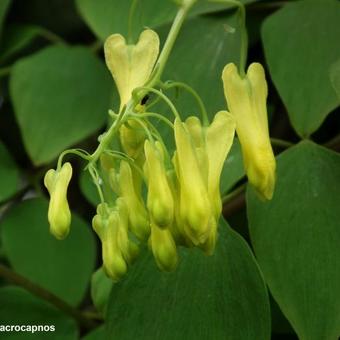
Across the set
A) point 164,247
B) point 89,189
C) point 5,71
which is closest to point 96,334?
point 89,189

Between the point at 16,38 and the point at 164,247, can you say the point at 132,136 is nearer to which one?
the point at 164,247

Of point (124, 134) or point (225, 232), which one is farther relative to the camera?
point (225, 232)

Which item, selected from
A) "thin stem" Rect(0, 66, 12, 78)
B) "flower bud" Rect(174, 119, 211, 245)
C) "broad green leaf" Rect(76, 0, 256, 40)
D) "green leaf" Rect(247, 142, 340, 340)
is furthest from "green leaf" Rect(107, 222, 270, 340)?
"thin stem" Rect(0, 66, 12, 78)

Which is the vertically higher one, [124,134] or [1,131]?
[124,134]

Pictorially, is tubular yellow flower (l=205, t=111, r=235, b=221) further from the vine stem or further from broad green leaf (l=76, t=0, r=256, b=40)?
the vine stem

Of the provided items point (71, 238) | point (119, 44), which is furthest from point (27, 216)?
point (119, 44)

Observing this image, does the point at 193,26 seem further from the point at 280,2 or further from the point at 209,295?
the point at 209,295
